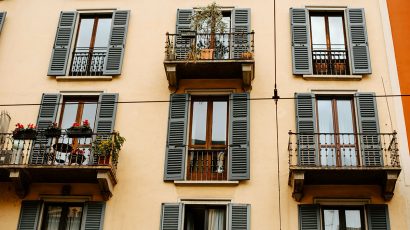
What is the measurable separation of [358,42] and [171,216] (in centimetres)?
675

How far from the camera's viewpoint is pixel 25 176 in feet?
48.0

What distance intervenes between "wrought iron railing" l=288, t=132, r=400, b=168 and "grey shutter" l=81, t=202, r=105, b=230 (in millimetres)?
4539

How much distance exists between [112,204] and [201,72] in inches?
157

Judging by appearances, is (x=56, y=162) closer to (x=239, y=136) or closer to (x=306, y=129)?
(x=239, y=136)

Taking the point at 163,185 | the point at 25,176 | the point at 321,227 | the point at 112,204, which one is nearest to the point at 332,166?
the point at 321,227

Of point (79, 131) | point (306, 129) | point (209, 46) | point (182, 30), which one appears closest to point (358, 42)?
point (306, 129)

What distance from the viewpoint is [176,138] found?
15.4 m

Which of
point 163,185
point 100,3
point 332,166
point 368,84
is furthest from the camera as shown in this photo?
point 100,3

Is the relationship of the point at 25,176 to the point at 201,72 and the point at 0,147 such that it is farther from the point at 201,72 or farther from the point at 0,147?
the point at 201,72

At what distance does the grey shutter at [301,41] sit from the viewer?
16.2m

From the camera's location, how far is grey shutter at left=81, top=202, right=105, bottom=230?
14.4 m

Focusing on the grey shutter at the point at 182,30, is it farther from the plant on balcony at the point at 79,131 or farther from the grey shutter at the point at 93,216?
the grey shutter at the point at 93,216

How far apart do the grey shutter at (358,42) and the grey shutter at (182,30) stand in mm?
4256

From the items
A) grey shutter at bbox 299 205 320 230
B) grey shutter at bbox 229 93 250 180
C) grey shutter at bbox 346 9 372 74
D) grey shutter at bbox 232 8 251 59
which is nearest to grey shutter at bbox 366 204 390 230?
grey shutter at bbox 299 205 320 230
